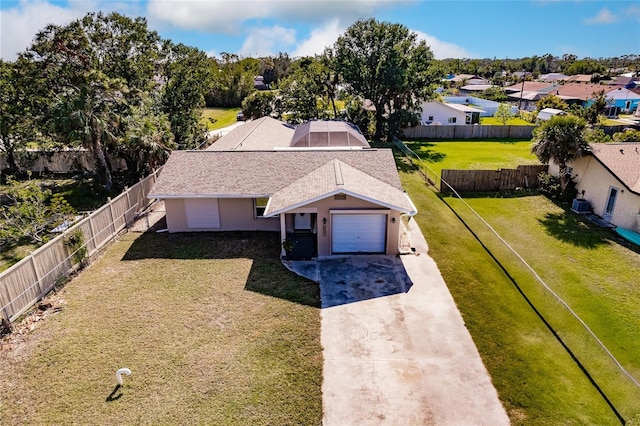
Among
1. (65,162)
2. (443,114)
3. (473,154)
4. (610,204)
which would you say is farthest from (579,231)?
(65,162)

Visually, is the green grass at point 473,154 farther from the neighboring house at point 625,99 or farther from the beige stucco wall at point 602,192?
the neighboring house at point 625,99

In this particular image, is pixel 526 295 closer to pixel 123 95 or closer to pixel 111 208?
pixel 111 208

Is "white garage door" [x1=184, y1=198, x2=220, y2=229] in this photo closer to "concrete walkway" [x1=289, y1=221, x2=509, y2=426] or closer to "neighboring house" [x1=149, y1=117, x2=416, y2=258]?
"neighboring house" [x1=149, y1=117, x2=416, y2=258]

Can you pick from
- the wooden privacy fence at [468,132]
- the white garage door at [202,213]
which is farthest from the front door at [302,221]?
the wooden privacy fence at [468,132]

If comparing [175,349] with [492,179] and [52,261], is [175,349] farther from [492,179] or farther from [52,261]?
[492,179]

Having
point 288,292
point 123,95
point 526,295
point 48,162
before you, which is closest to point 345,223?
point 288,292
